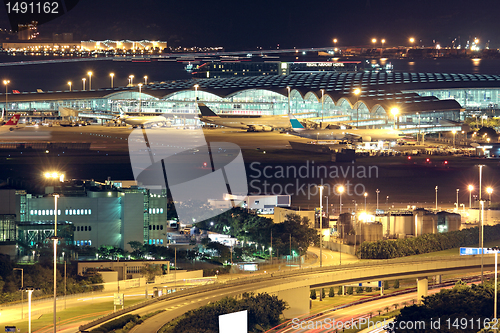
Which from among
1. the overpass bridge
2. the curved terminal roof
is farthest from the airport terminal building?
the overpass bridge

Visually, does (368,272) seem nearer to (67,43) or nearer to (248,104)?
(248,104)

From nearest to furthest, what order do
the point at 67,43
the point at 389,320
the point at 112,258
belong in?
the point at 389,320 < the point at 112,258 < the point at 67,43

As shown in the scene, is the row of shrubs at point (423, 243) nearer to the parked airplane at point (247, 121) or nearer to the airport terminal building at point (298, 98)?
the airport terminal building at point (298, 98)

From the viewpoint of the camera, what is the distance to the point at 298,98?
75625 millimetres

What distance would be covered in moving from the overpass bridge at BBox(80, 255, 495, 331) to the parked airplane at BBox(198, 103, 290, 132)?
4287 cm

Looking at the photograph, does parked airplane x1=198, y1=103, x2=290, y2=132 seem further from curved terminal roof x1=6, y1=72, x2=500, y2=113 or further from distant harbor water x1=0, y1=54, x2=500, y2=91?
distant harbor water x1=0, y1=54, x2=500, y2=91

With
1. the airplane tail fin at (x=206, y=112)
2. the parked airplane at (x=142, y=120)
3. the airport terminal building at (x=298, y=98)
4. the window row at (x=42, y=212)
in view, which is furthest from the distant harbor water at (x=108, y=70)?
the window row at (x=42, y=212)

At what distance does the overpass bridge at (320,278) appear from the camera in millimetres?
21219

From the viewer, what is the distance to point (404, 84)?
7138 cm

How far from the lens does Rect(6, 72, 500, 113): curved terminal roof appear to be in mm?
65875

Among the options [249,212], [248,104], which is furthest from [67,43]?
[249,212]

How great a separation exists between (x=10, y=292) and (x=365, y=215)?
14.8 metres

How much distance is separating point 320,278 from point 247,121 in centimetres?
5038

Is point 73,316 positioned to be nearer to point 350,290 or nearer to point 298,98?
point 350,290
